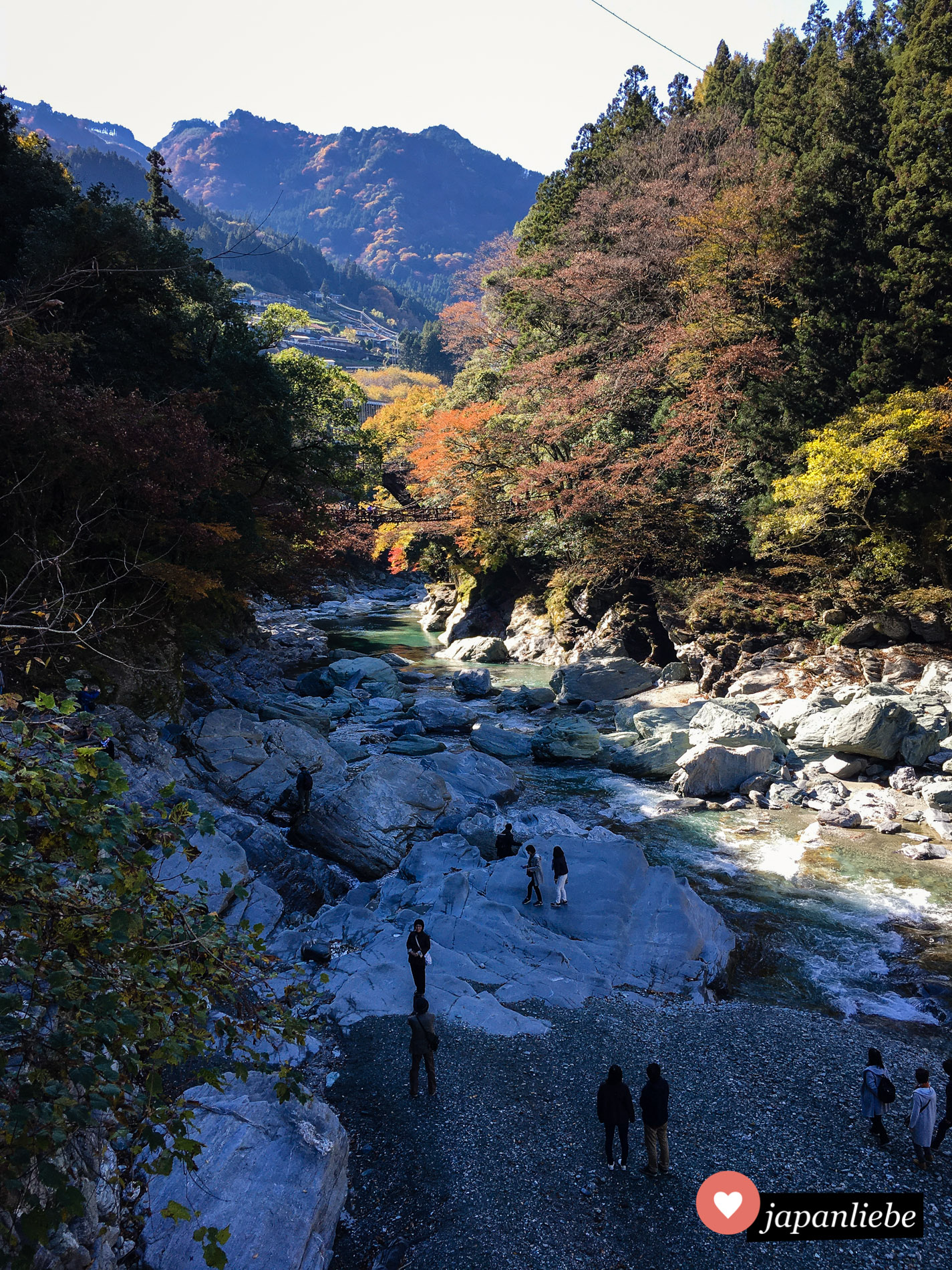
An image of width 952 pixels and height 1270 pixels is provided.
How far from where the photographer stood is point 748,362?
23.5m

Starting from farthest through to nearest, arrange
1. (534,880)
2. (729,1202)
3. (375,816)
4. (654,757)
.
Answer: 1. (654,757)
2. (375,816)
3. (534,880)
4. (729,1202)

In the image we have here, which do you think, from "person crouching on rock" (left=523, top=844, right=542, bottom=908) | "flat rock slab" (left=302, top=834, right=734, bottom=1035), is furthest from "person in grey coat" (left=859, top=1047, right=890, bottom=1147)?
"person crouching on rock" (left=523, top=844, right=542, bottom=908)

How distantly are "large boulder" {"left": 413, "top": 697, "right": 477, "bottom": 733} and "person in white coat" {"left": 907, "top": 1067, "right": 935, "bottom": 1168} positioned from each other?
14.8 meters

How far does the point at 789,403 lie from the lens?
22.2 metres

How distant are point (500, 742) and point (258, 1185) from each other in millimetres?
14274

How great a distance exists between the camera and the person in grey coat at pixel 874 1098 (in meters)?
6.21

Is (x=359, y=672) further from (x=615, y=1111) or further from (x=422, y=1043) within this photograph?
(x=615, y=1111)

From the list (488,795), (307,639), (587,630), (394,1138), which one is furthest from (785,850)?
(307,639)

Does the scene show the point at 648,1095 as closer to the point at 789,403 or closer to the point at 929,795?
the point at 929,795

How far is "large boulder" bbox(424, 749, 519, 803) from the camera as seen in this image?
1517 centimetres

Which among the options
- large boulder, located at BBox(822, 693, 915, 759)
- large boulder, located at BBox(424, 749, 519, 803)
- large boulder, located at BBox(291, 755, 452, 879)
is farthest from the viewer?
large boulder, located at BBox(822, 693, 915, 759)

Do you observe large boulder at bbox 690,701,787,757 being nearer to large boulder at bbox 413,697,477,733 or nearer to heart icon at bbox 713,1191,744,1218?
large boulder at bbox 413,697,477,733

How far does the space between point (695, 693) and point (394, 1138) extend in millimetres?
18737

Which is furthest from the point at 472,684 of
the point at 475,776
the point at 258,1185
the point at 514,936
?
the point at 258,1185
